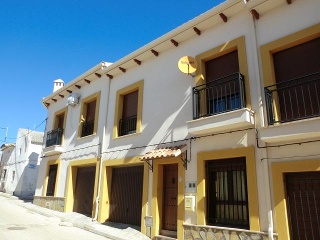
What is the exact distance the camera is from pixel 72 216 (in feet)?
37.7

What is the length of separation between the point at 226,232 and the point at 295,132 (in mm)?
2925

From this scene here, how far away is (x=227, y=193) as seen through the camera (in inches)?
278

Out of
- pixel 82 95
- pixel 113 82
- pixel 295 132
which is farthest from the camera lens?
pixel 82 95

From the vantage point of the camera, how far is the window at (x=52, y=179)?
14.3 m

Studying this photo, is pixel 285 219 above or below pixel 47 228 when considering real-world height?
above

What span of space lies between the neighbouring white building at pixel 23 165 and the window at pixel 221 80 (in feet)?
60.2

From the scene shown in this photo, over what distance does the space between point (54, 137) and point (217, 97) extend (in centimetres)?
1042

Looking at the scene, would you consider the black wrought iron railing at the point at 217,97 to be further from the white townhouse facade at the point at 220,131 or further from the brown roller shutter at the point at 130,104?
the brown roller shutter at the point at 130,104

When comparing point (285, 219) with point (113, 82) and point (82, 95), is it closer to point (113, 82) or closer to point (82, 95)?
point (113, 82)

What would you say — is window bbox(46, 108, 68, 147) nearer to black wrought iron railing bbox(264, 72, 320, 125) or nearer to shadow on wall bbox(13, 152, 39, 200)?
shadow on wall bbox(13, 152, 39, 200)

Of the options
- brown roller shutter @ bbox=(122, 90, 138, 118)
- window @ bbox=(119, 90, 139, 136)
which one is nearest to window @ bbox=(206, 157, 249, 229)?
window @ bbox=(119, 90, 139, 136)

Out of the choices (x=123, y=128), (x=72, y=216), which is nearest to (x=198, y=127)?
(x=123, y=128)

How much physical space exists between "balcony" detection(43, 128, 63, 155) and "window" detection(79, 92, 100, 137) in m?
1.83

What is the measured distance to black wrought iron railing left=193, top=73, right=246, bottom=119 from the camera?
24.7ft
